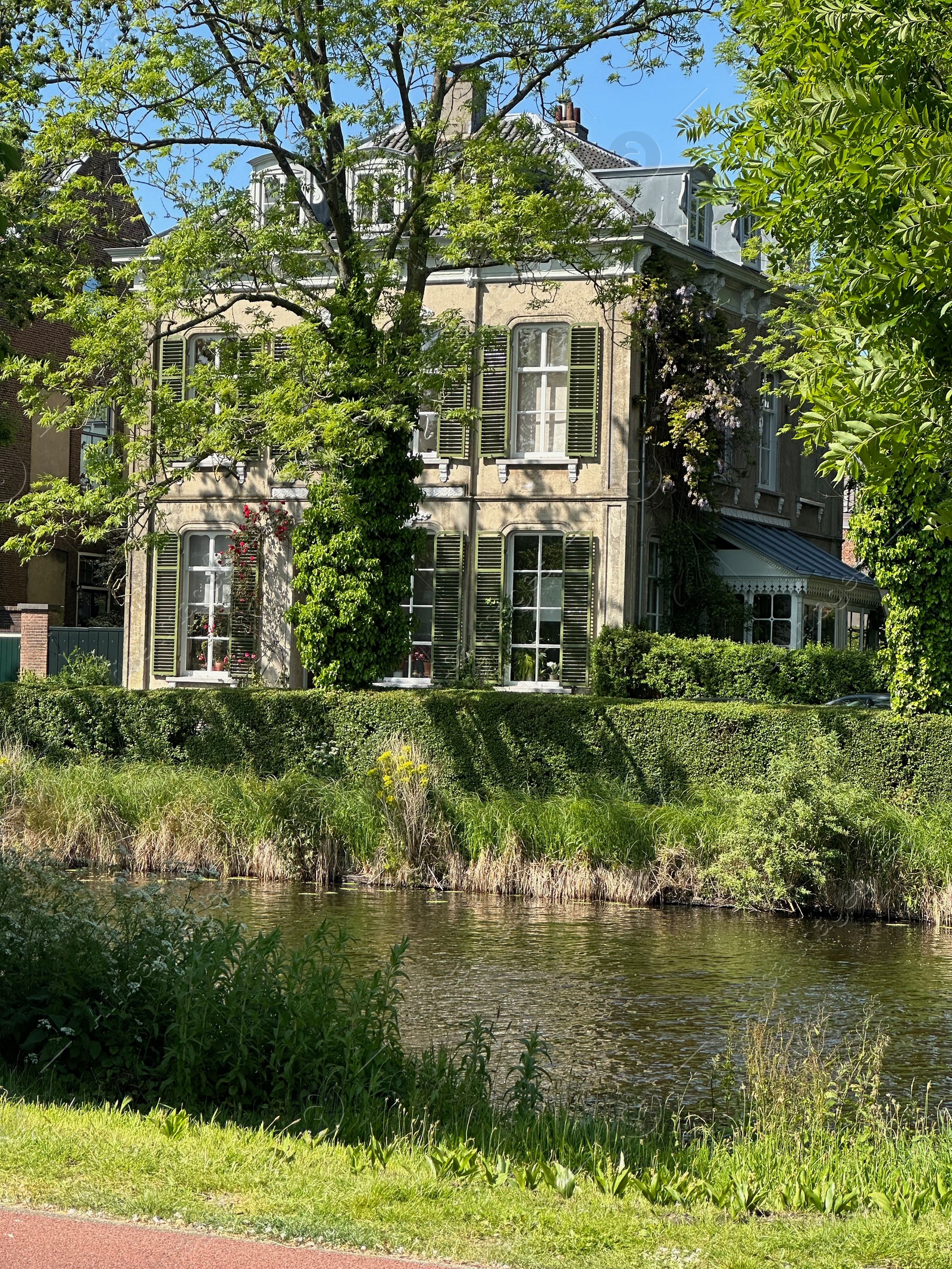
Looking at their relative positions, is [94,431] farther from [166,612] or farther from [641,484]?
[641,484]

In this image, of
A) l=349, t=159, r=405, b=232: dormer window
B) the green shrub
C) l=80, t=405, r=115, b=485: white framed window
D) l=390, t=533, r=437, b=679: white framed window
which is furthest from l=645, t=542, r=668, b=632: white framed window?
l=80, t=405, r=115, b=485: white framed window

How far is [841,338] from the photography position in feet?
23.9

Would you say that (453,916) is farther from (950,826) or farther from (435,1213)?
(435,1213)

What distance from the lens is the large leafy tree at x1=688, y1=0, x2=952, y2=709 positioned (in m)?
6.73

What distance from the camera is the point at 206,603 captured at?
29875 millimetres

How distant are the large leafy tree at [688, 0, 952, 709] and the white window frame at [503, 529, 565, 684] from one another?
18.4 m

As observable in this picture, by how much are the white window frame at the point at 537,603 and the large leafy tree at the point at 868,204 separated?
60.3ft

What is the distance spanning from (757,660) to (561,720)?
18.5 feet

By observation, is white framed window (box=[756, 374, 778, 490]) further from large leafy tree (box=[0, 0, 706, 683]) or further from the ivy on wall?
large leafy tree (box=[0, 0, 706, 683])

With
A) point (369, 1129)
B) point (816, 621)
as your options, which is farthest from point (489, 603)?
point (369, 1129)

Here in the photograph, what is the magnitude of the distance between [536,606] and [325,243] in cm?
834

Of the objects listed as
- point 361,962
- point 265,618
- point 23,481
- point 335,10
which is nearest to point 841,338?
point 361,962

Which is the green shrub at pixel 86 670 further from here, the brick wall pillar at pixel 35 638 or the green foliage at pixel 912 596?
the green foliage at pixel 912 596

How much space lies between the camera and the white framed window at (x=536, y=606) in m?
27.0
